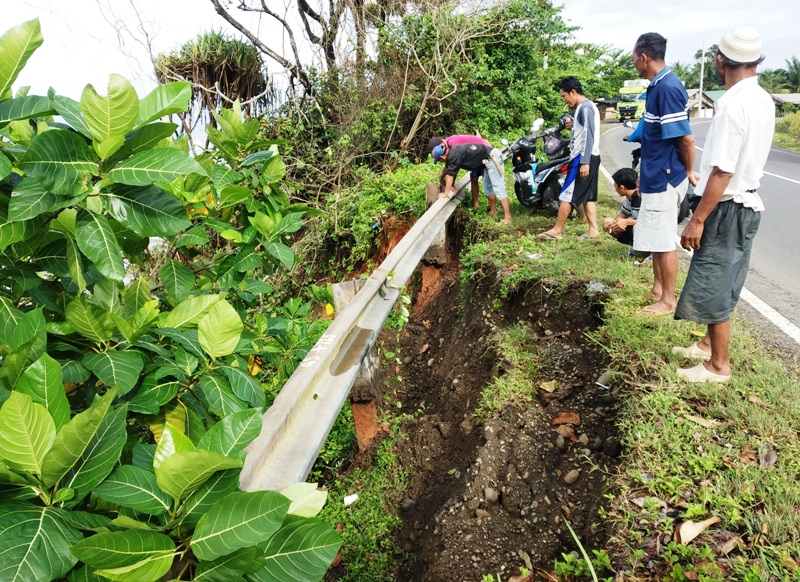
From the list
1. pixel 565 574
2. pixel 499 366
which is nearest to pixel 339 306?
pixel 499 366

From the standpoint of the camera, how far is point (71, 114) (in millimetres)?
1308

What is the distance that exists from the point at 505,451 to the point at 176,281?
83.3 inches

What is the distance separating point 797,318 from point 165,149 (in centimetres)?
489

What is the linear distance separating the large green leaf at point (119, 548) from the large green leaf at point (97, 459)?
13cm

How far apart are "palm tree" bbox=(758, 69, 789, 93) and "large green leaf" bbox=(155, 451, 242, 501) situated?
74243 millimetres

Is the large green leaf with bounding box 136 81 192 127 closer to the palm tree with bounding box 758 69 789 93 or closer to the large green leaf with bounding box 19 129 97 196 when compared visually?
the large green leaf with bounding box 19 129 97 196

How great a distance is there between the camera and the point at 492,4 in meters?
11.8

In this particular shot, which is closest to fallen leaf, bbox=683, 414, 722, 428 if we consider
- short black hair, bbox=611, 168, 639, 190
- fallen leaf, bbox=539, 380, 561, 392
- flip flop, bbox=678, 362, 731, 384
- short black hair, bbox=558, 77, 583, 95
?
flip flop, bbox=678, 362, 731, 384

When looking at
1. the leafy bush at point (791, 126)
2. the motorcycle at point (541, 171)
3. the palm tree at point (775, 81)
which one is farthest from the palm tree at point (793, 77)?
the motorcycle at point (541, 171)

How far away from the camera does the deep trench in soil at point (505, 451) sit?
8.61 ft

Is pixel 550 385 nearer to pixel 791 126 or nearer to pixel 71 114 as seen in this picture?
pixel 71 114

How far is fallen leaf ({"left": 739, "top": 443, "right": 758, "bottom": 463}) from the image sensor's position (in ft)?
8.05

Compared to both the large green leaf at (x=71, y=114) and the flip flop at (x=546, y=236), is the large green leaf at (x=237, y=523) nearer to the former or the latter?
the large green leaf at (x=71, y=114)

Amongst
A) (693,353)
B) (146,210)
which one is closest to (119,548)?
(146,210)
